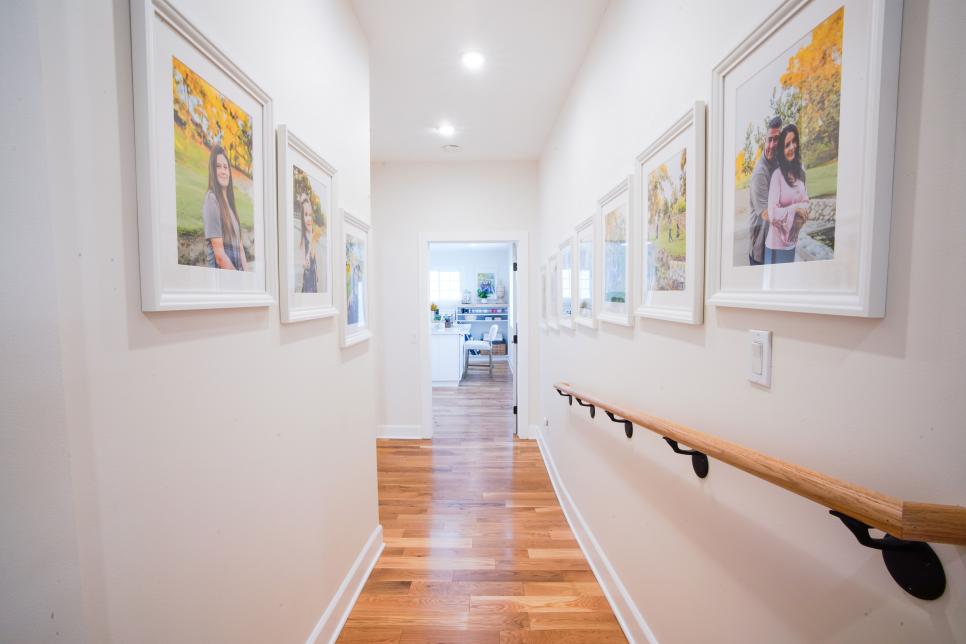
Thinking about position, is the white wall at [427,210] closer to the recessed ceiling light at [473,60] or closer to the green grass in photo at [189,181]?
the recessed ceiling light at [473,60]

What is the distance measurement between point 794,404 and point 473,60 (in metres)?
2.49

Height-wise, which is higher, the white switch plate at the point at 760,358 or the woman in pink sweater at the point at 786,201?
the woman in pink sweater at the point at 786,201

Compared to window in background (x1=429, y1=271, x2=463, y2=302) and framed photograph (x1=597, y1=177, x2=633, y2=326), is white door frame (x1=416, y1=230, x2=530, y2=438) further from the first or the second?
window in background (x1=429, y1=271, x2=463, y2=302)

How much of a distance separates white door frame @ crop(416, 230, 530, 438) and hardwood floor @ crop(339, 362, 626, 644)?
495 millimetres

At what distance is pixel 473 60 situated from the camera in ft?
7.94

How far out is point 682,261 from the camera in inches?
47.1

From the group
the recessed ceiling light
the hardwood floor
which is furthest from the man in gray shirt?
the recessed ceiling light

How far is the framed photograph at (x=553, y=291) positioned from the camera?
317 centimetres

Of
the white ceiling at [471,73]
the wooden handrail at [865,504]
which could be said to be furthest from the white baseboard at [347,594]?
the white ceiling at [471,73]

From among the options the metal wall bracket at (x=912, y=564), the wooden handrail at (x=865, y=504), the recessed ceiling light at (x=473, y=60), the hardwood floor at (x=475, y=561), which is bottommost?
the hardwood floor at (x=475, y=561)

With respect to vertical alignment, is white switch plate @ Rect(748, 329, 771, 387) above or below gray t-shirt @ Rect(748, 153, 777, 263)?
below

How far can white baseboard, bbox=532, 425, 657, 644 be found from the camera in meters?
1.56

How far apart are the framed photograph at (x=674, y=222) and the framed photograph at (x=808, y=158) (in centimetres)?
8

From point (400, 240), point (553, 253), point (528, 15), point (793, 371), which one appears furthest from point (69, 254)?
point (400, 240)
